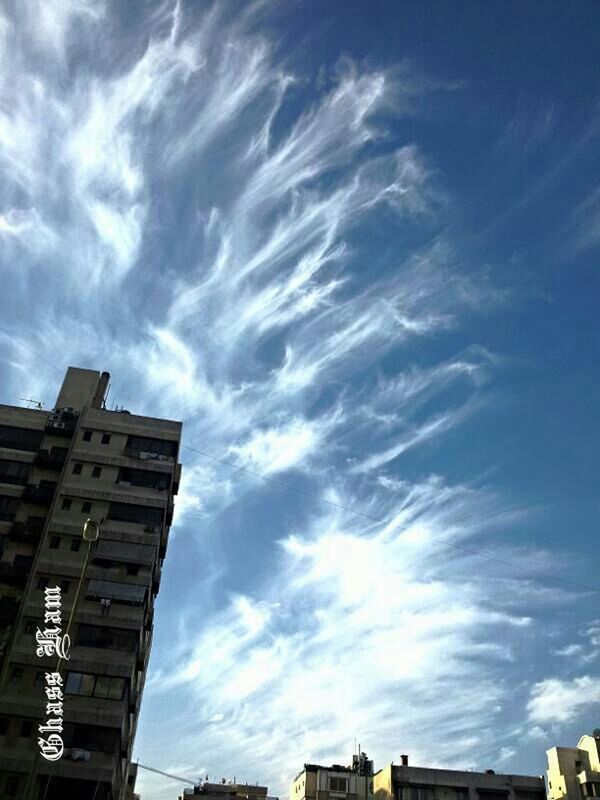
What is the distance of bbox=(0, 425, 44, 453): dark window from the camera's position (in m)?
58.6

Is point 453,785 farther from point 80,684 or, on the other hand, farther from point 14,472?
point 14,472

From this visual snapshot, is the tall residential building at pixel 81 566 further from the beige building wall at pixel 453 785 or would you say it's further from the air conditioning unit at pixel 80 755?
the beige building wall at pixel 453 785

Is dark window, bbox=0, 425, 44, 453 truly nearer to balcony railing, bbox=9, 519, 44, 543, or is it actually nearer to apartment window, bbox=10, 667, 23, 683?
balcony railing, bbox=9, 519, 44, 543

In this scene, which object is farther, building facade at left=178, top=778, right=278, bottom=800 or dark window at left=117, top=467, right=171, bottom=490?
building facade at left=178, top=778, right=278, bottom=800

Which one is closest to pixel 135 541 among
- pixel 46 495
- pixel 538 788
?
pixel 46 495

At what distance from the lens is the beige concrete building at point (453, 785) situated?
67000 millimetres

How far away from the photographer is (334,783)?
246ft

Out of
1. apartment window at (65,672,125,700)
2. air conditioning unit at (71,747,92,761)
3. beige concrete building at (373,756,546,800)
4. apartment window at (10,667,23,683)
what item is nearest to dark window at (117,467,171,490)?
apartment window at (65,672,125,700)

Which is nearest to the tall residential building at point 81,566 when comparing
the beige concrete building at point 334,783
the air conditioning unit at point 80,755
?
the air conditioning unit at point 80,755

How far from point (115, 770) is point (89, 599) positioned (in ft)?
37.9

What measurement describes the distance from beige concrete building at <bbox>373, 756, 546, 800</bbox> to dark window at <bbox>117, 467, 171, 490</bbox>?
37.1 m

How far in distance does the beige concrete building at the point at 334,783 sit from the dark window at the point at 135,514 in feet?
129

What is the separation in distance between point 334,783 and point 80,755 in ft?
132

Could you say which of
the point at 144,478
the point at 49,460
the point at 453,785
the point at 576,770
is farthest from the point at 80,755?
the point at 576,770
